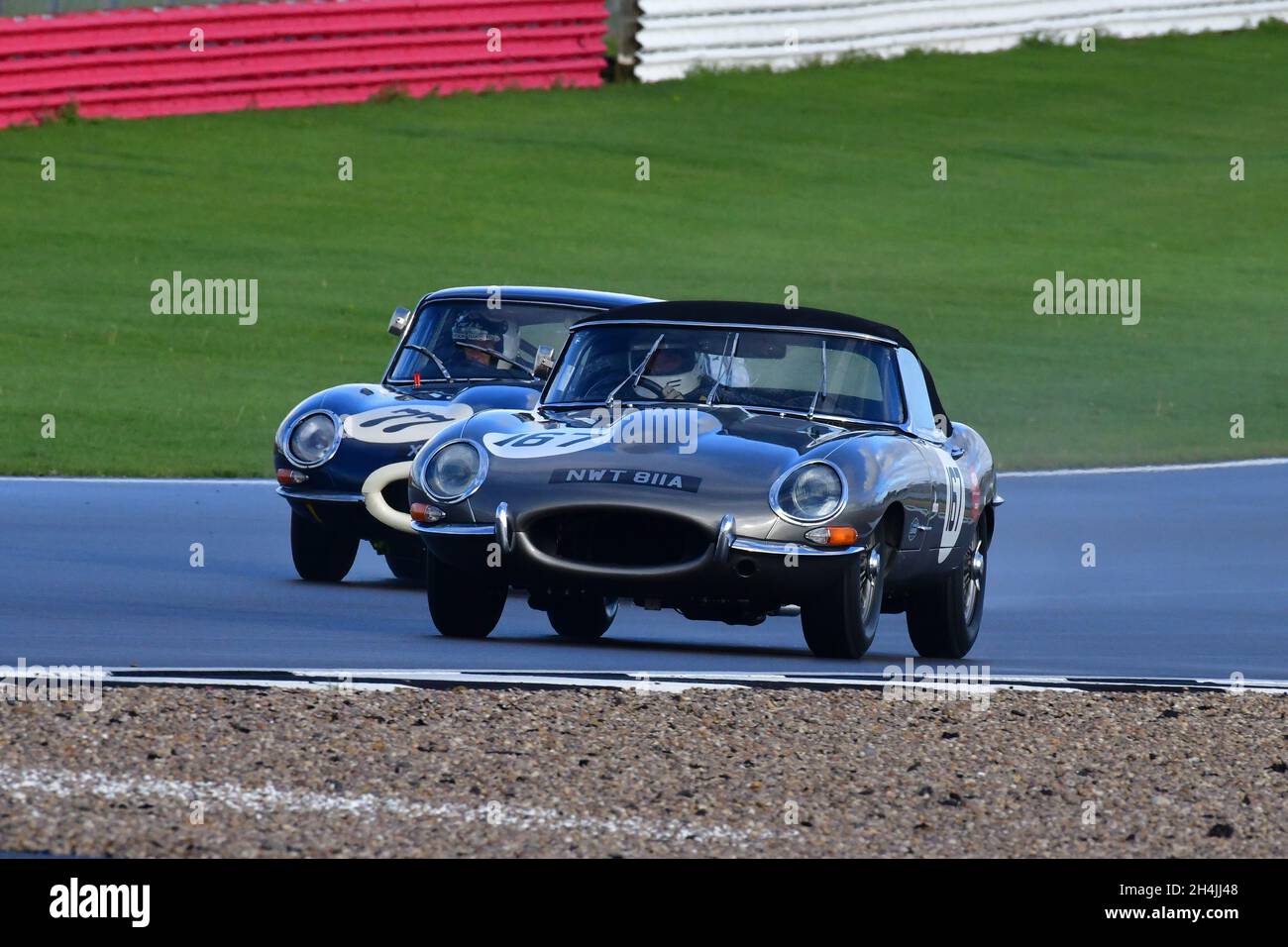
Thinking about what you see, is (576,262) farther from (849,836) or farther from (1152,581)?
(849,836)

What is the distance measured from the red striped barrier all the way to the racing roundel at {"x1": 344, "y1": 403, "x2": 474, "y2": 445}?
1682 cm

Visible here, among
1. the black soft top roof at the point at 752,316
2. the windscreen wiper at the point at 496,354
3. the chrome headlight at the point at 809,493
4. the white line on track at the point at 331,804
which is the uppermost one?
the black soft top roof at the point at 752,316

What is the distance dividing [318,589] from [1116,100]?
28695 millimetres

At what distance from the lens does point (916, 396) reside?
35.4ft

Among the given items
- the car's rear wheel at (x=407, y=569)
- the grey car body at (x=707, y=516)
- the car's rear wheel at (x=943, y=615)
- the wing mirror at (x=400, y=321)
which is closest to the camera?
the grey car body at (x=707, y=516)

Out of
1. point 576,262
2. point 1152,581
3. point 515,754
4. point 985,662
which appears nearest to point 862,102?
point 576,262

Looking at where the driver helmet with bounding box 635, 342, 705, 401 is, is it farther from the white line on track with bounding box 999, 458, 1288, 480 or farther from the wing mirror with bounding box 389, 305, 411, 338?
the white line on track with bounding box 999, 458, 1288, 480

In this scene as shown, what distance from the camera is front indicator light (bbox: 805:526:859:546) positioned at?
9.49 meters

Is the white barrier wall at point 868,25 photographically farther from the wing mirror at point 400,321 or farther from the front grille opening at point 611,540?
the front grille opening at point 611,540

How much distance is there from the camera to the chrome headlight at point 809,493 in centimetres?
952

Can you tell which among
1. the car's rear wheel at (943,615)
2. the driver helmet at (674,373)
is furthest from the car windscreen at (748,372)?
the car's rear wheel at (943,615)

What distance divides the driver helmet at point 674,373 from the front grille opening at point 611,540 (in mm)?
965

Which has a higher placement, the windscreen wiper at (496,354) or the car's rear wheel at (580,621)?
the windscreen wiper at (496,354)

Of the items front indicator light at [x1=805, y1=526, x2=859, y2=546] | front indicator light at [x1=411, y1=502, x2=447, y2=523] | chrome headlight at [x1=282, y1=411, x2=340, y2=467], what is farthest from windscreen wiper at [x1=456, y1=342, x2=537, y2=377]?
front indicator light at [x1=805, y1=526, x2=859, y2=546]
